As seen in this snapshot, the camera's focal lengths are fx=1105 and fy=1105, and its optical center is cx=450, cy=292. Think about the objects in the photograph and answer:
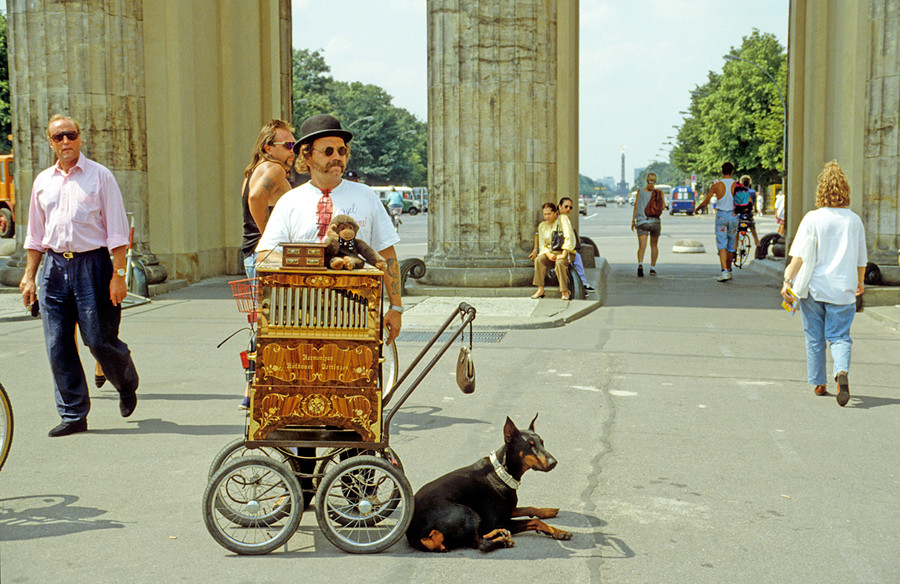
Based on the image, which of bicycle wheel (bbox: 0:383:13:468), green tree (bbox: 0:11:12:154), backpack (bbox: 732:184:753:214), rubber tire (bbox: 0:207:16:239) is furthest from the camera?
green tree (bbox: 0:11:12:154)

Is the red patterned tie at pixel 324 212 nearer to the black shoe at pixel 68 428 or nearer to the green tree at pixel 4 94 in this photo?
the black shoe at pixel 68 428

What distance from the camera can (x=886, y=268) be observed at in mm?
14141

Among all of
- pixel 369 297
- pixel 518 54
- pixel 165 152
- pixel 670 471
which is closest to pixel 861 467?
pixel 670 471

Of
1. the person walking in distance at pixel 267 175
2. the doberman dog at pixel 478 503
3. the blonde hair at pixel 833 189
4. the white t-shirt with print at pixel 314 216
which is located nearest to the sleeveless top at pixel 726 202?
the blonde hair at pixel 833 189

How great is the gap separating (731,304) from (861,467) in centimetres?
886

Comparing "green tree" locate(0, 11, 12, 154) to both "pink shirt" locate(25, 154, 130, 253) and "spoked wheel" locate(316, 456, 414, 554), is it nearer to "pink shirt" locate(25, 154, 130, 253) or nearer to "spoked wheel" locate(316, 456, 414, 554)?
"pink shirt" locate(25, 154, 130, 253)

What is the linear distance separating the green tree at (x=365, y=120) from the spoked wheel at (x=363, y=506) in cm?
9203

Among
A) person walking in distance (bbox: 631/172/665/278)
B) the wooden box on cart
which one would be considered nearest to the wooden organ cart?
the wooden box on cart

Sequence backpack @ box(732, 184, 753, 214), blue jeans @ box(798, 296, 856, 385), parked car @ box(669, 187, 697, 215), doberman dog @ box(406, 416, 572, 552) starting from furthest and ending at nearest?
parked car @ box(669, 187, 697, 215)
backpack @ box(732, 184, 753, 214)
blue jeans @ box(798, 296, 856, 385)
doberman dog @ box(406, 416, 572, 552)

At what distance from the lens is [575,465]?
5.93m

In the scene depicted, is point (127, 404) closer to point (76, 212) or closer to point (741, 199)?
point (76, 212)

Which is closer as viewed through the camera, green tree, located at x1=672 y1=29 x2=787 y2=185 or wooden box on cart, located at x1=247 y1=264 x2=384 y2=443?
wooden box on cart, located at x1=247 y1=264 x2=384 y2=443

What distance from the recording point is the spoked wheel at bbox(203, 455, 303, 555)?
4387 mm

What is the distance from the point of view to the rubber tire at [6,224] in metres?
31.5
